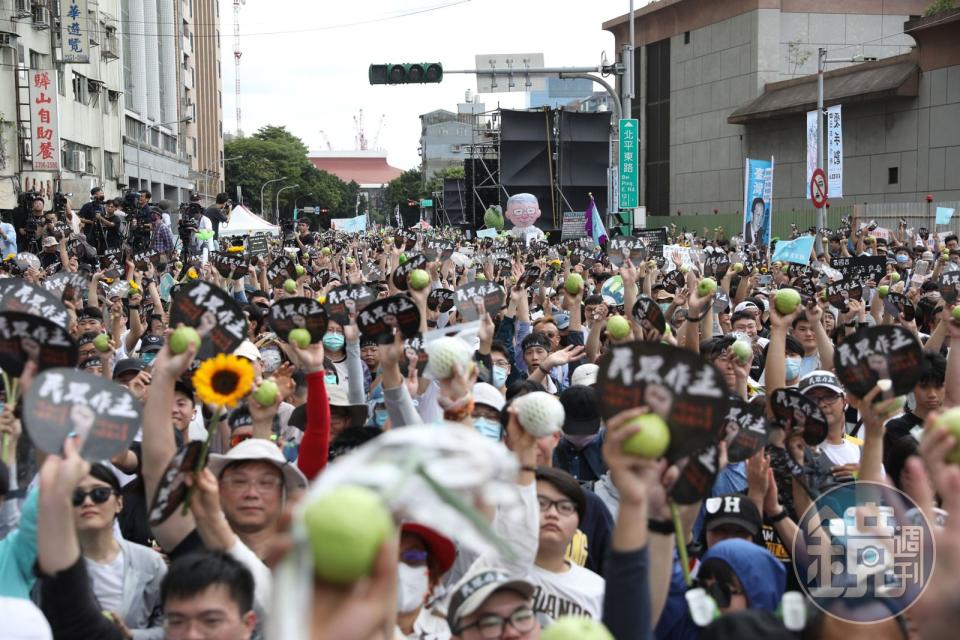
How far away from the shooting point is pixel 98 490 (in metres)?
3.79

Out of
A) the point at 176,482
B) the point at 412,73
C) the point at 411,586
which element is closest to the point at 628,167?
the point at 412,73

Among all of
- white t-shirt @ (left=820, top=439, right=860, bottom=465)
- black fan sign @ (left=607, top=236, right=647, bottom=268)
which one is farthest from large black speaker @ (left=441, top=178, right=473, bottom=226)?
white t-shirt @ (left=820, top=439, right=860, bottom=465)

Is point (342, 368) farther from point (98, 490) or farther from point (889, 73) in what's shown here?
point (889, 73)

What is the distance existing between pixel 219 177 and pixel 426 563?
8348 cm

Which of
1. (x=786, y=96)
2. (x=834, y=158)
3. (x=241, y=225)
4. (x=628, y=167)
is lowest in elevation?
(x=241, y=225)

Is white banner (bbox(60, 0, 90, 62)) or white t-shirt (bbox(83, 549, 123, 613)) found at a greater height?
white banner (bbox(60, 0, 90, 62))

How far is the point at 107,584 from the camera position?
377cm

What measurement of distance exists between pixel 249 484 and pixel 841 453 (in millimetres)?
3058

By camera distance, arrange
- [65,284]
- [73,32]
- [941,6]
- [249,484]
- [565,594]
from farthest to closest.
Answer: [941,6], [73,32], [65,284], [249,484], [565,594]

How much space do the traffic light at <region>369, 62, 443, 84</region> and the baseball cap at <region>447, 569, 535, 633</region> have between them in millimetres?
14651

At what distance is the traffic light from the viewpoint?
17094 mm

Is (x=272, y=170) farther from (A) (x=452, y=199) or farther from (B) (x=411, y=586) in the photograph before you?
(B) (x=411, y=586)

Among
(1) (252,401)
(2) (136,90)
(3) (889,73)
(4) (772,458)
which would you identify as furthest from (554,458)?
(2) (136,90)

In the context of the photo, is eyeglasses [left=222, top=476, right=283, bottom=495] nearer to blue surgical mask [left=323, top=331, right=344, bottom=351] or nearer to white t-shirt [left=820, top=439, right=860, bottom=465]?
white t-shirt [left=820, top=439, right=860, bottom=465]
